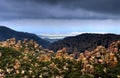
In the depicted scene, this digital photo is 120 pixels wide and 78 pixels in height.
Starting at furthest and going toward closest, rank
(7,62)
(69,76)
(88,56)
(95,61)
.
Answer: (7,62) → (88,56) → (95,61) → (69,76)

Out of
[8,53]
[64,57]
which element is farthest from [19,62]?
[8,53]

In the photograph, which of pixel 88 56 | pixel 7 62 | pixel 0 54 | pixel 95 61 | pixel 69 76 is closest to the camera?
pixel 69 76

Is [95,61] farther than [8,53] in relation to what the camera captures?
No

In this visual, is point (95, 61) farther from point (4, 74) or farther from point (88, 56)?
point (4, 74)

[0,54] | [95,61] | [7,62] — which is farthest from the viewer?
[0,54]

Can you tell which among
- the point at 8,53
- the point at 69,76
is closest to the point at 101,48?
the point at 69,76

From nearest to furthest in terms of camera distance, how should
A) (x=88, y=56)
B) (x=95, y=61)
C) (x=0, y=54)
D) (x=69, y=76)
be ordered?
(x=69, y=76), (x=95, y=61), (x=88, y=56), (x=0, y=54)

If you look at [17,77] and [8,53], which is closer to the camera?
[17,77]

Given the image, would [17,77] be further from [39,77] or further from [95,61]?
[95,61]

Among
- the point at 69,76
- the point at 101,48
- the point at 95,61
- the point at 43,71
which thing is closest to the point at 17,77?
the point at 43,71
